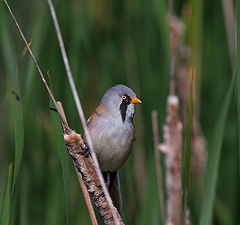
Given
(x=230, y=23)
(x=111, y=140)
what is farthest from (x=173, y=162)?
(x=230, y=23)

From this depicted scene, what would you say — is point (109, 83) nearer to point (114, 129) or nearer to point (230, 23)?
point (114, 129)

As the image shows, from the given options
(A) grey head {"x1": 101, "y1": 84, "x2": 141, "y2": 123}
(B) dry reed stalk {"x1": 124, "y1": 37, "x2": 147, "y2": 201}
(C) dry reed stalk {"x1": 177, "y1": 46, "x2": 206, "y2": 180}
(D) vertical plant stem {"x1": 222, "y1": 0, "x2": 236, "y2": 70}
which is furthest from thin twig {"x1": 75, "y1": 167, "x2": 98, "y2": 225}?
(D) vertical plant stem {"x1": 222, "y1": 0, "x2": 236, "y2": 70}

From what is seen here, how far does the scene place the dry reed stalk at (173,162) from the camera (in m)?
1.86

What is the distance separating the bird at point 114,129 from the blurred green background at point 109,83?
0.41ft

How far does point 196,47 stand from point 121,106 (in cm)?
72

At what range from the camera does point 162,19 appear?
2.15 m

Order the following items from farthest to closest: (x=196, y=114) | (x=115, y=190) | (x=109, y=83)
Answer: (x=196, y=114) < (x=109, y=83) < (x=115, y=190)

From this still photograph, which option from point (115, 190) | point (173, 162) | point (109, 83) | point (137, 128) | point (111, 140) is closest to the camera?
point (173, 162)

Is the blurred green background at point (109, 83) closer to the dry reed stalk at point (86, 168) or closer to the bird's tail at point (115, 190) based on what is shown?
the bird's tail at point (115, 190)

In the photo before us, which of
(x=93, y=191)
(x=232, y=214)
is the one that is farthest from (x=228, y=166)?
(x=93, y=191)

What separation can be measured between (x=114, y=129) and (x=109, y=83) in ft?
1.47

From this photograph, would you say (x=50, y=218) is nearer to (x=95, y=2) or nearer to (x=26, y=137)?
(x=26, y=137)

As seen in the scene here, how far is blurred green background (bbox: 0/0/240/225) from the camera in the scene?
205cm

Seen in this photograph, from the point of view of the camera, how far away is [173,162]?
6.23 ft
